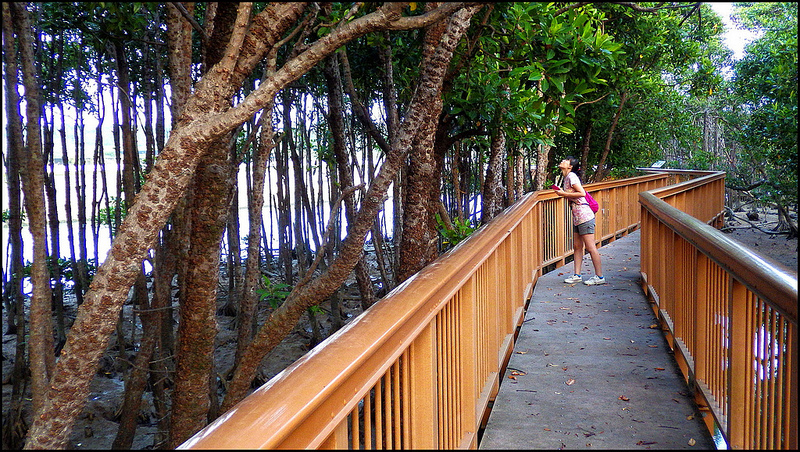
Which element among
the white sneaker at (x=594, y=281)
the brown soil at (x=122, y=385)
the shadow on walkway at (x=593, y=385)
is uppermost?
the white sneaker at (x=594, y=281)

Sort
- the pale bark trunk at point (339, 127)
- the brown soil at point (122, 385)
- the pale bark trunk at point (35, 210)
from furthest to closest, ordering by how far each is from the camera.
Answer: the brown soil at point (122, 385), the pale bark trunk at point (339, 127), the pale bark trunk at point (35, 210)

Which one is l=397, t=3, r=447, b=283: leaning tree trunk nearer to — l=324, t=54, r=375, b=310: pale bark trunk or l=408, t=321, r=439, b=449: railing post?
l=324, t=54, r=375, b=310: pale bark trunk

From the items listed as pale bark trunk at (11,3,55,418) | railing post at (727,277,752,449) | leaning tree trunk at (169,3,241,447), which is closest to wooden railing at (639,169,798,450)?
railing post at (727,277,752,449)

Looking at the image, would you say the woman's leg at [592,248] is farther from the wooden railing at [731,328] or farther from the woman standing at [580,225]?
the wooden railing at [731,328]

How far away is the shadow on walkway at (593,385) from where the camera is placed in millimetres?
3525

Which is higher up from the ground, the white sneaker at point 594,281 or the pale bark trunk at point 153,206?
the pale bark trunk at point 153,206

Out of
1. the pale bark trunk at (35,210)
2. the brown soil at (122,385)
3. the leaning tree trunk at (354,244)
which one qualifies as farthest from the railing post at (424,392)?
the brown soil at (122,385)

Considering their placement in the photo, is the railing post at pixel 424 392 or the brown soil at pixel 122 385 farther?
the brown soil at pixel 122 385

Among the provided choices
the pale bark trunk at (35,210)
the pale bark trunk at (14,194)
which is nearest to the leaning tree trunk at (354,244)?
the pale bark trunk at (35,210)

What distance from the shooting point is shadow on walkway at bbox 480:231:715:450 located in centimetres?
353

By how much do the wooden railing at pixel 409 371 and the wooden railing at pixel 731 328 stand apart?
103 cm

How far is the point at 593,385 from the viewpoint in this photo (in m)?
4.38

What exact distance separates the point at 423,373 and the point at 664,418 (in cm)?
216

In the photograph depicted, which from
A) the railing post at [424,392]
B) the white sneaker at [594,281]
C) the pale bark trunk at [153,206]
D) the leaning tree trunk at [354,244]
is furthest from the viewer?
the white sneaker at [594,281]
